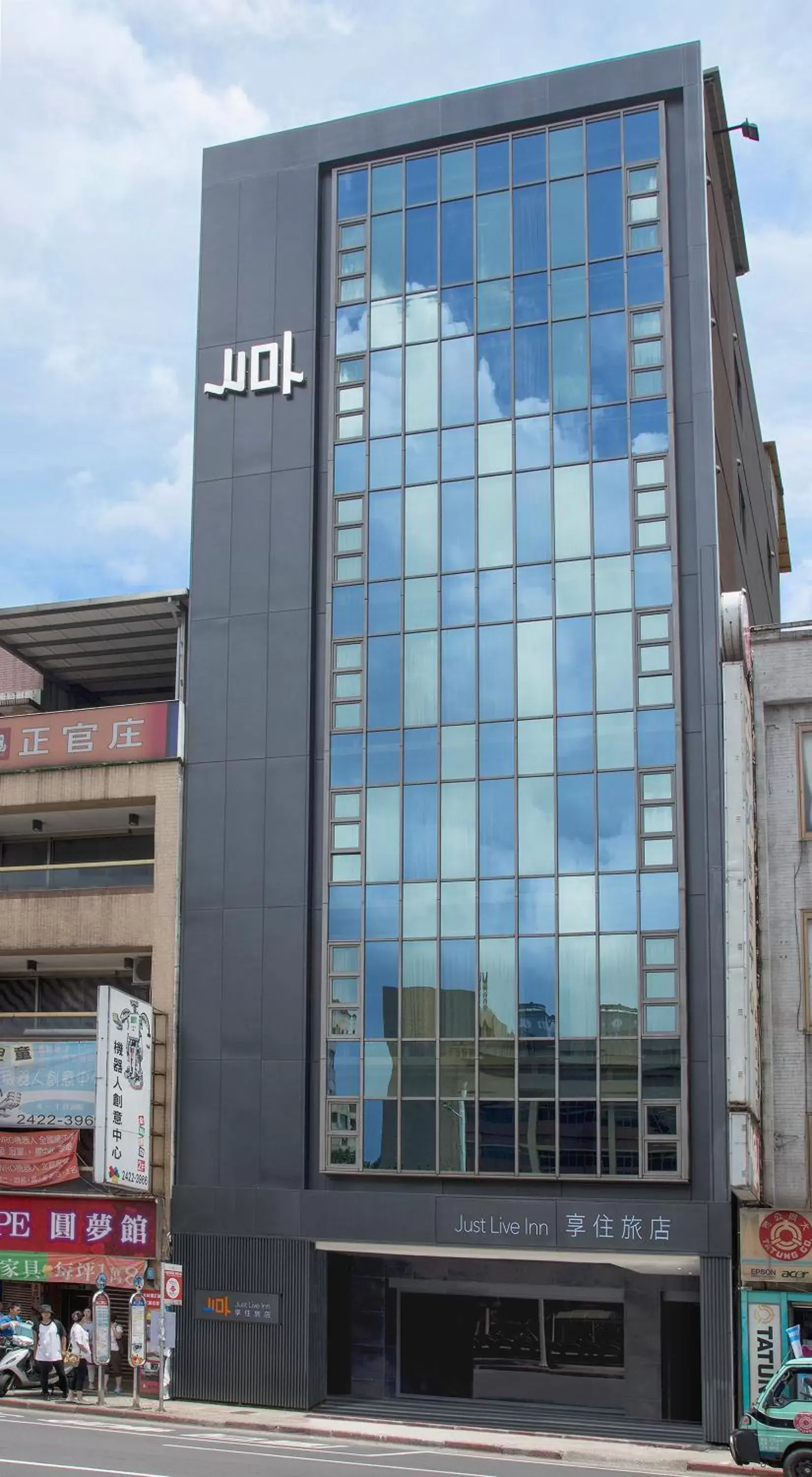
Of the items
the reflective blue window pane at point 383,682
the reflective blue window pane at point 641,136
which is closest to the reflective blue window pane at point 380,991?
the reflective blue window pane at point 383,682

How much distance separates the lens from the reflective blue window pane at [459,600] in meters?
36.1

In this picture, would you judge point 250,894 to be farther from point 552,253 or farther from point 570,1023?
point 552,253

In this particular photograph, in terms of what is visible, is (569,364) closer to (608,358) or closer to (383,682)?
(608,358)

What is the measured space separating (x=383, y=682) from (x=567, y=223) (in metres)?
11.6

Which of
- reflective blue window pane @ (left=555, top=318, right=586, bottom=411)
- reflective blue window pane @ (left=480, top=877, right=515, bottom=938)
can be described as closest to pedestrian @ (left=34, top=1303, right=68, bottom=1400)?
reflective blue window pane @ (left=480, top=877, right=515, bottom=938)

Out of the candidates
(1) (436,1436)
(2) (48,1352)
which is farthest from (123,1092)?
(1) (436,1436)

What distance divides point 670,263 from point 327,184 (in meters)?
9.23

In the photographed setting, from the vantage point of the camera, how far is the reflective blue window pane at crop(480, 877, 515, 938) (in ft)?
112

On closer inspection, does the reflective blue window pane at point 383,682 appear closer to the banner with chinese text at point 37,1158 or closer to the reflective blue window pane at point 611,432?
the reflective blue window pane at point 611,432

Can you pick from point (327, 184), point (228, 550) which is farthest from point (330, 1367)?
point (327, 184)

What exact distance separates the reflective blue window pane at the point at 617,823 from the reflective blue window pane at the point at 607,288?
10813 mm

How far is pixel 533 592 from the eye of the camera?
117 feet

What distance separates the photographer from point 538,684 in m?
35.2

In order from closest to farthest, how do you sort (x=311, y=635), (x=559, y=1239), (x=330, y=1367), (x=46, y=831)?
(x=559, y=1239), (x=330, y=1367), (x=311, y=635), (x=46, y=831)
